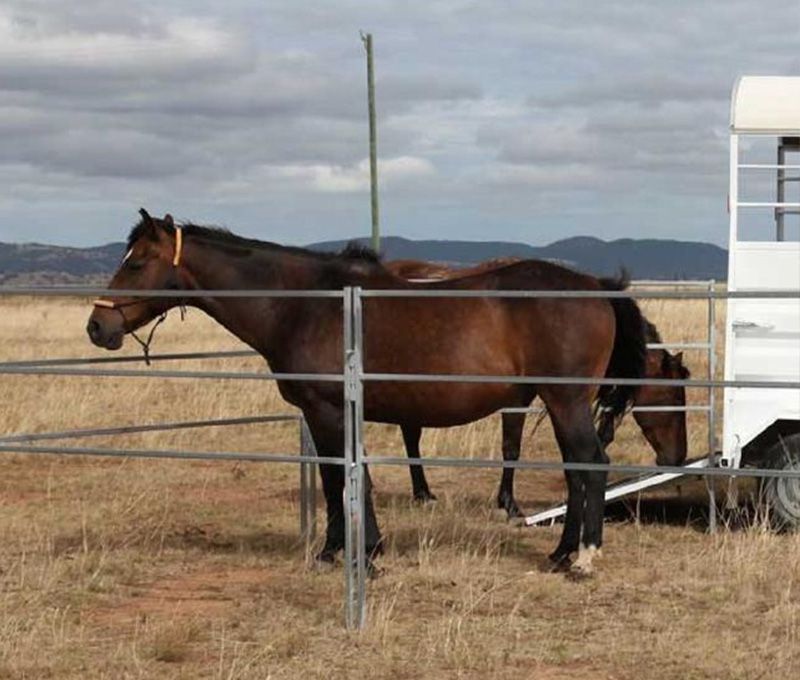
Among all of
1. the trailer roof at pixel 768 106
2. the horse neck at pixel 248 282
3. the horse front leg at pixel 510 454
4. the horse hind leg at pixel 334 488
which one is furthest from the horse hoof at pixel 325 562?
the trailer roof at pixel 768 106

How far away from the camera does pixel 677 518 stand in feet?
31.2

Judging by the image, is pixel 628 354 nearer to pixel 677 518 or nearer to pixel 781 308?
pixel 781 308

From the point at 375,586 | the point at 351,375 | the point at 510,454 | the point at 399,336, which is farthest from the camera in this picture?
the point at 510,454

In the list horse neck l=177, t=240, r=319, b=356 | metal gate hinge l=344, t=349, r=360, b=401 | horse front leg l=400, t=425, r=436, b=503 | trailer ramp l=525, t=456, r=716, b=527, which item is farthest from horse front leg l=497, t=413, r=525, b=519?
metal gate hinge l=344, t=349, r=360, b=401

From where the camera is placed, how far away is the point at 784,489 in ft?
28.1

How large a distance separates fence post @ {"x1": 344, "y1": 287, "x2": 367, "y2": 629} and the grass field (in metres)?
0.16

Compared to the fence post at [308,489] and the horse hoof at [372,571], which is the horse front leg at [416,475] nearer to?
the fence post at [308,489]

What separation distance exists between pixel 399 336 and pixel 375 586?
143cm

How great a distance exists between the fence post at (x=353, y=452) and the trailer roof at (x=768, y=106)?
11.6 ft

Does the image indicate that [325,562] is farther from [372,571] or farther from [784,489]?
[784,489]

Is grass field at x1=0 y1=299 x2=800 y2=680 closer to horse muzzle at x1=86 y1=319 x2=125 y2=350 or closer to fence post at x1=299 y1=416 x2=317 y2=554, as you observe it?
fence post at x1=299 y1=416 x2=317 y2=554

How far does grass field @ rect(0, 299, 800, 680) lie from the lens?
567cm

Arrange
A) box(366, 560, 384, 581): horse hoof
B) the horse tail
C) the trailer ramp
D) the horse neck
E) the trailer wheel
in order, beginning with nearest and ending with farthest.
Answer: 1. box(366, 560, 384, 581): horse hoof
2. the horse neck
3. the horse tail
4. the trailer wheel
5. the trailer ramp

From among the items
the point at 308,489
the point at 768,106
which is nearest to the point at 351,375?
the point at 308,489
